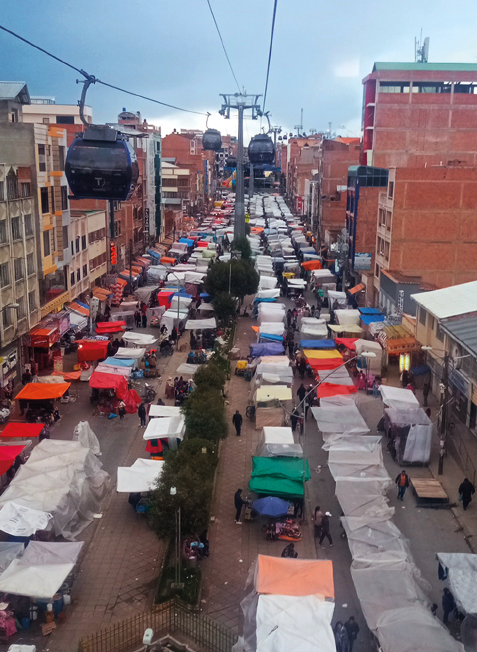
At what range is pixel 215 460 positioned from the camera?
16.7 m

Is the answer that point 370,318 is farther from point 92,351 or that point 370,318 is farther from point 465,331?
point 92,351

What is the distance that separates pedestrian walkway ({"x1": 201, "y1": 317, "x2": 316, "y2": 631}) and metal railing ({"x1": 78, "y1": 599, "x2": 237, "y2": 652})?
697 mm

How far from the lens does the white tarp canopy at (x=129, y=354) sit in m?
28.3

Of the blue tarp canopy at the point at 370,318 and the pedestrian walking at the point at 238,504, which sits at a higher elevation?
the blue tarp canopy at the point at 370,318

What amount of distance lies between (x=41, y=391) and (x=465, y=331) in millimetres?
14055

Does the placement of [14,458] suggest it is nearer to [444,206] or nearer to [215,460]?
[215,460]

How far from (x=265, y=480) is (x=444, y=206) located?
24672mm

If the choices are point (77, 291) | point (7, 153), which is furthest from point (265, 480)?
point (77, 291)

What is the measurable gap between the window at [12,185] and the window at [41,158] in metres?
2.97

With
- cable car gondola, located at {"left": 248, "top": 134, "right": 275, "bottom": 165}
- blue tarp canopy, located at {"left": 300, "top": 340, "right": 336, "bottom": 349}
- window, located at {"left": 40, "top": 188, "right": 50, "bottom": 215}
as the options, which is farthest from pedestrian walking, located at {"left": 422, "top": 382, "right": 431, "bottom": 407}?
cable car gondola, located at {"left": 248, "top": 134, "right": 275, "bottom": 165}

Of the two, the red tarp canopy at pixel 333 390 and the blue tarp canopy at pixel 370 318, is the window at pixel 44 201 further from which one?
the blue tarp canopy at pixel 370 318

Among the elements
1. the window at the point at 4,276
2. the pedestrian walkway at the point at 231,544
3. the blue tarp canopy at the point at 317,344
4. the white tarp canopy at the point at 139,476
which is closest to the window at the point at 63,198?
the window at the point at 4,276

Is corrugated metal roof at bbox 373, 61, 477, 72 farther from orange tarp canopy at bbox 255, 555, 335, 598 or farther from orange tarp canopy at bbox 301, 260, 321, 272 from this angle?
orange tarp canopy at bbox 255, 555, 335, 598

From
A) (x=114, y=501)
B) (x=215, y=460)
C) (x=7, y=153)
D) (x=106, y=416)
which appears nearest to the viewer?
(x=215, y=460)
